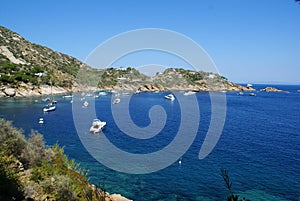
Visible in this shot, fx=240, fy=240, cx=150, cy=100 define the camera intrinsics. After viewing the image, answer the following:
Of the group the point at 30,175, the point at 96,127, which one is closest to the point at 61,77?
the point at 96,127

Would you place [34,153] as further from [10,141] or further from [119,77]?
[119,77]

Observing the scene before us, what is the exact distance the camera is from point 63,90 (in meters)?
86.2

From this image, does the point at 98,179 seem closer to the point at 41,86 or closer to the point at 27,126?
the point at 27,126

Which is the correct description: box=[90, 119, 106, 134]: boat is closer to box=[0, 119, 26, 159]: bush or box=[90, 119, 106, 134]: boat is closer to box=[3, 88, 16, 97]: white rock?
box=[0, 119, 26, 159]: bush

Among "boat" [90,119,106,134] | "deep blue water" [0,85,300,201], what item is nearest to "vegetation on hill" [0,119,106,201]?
"deep blue water" [0,85,300,201]

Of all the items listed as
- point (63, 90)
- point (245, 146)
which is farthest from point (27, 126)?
point (63, 90)

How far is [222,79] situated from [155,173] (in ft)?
446

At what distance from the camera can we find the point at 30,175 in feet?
31.4

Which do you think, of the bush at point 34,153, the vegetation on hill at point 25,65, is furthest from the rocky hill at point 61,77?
the bush at point 34,153

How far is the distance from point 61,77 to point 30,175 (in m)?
90.9

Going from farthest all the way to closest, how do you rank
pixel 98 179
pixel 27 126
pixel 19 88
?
pixel 19 88, pixel 27 126, pixel 98 179

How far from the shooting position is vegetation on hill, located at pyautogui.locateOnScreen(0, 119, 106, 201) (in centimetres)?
791

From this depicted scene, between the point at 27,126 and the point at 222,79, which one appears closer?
the point at 27,126

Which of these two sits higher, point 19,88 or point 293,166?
point 19,88
